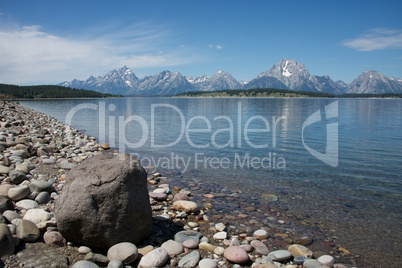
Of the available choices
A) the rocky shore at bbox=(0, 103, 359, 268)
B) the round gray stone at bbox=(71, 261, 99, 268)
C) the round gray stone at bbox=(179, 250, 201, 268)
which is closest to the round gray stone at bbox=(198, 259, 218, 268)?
the rocky shore at bbox=(0, 103, 359, 268)

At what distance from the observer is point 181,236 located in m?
7.83

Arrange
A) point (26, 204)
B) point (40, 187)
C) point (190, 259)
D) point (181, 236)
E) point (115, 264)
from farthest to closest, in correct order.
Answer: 1. point (40, 187)
2. point (26, 204)
3. point (181, 236)
4. point (190, 259)
5. point (115, 264)

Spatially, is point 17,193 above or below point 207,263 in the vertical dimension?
above

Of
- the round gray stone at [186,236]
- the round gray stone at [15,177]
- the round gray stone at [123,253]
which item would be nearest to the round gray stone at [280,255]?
the round gray stone at [186,236]

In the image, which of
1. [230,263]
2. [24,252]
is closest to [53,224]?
[24,252]

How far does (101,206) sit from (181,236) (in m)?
2.43

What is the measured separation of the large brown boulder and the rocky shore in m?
0.15

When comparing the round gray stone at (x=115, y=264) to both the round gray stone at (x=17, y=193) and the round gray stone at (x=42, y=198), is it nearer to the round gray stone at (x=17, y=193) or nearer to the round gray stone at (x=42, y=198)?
the round gray stone at (x=42, y=198)

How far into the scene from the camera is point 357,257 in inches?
A: 294

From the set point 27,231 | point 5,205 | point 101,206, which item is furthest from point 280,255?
point 5,205

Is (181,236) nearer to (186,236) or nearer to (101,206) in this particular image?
(186,236)

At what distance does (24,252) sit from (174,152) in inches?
600

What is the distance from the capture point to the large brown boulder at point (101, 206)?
255 inches

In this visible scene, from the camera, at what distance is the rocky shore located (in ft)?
20.5
